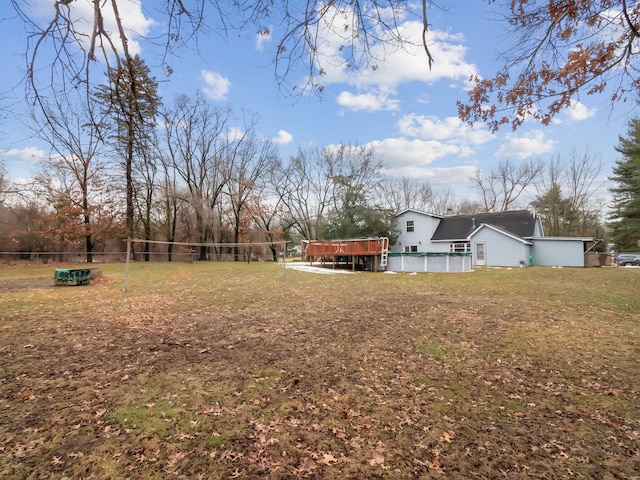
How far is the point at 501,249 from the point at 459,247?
3620 millimetres

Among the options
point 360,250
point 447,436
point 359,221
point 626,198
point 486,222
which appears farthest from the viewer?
point 626,198

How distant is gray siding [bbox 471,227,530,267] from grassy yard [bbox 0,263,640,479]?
18306mm

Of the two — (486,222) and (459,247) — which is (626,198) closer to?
(486,222)

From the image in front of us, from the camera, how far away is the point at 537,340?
19.0 ft

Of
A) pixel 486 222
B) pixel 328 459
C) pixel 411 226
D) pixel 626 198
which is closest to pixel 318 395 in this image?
pixel 328 459

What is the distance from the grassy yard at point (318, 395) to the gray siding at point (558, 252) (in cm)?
2053

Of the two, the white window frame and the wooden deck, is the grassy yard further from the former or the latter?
the white window frame

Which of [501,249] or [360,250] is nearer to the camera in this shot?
[360,250]

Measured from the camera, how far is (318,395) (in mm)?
3740

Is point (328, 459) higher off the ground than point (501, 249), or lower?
lower

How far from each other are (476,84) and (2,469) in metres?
6.48

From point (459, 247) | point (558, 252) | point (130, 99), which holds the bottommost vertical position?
point (558, 252)

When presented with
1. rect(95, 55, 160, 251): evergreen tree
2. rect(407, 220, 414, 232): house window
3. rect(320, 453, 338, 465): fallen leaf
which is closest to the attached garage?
rect(407, 220, 414, 232): house window

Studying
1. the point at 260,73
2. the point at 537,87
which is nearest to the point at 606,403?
the point at 537,87
